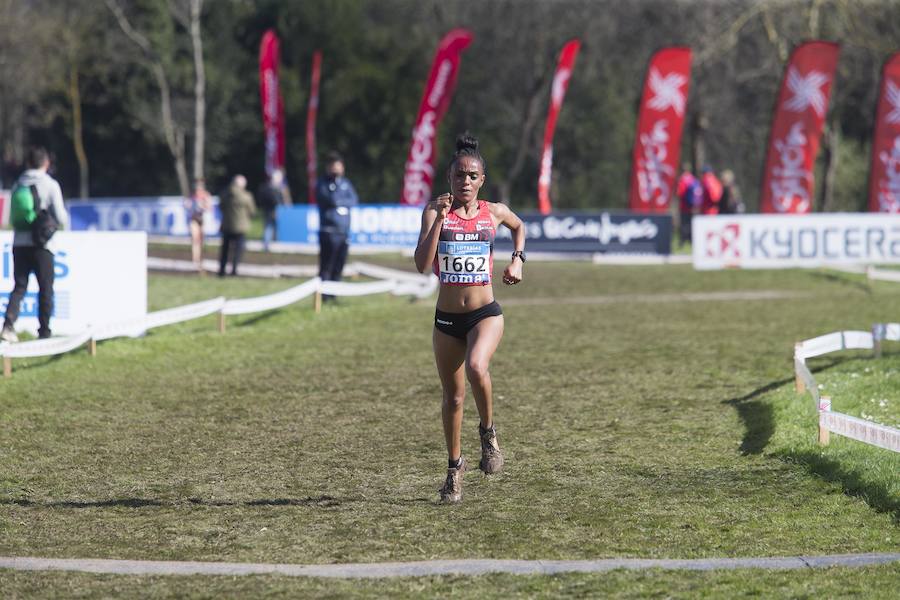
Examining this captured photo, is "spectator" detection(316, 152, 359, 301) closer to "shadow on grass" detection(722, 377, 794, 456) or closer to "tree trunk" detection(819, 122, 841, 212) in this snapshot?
"shadow on grass" detection(722, 377, 794, 456)

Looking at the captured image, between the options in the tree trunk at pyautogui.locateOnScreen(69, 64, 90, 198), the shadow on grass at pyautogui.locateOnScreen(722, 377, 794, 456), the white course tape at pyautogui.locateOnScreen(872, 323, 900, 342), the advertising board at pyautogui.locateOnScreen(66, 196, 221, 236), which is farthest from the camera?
the tree trunk at pyautogui.locateOnScreen(69, 64, 90, 198)

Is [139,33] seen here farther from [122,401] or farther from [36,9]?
[122,401]

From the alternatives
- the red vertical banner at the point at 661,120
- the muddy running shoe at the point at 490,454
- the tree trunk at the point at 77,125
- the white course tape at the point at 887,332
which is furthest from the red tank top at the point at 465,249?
the tree trunk at the point at 77,125

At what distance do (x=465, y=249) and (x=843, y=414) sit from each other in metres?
2.73

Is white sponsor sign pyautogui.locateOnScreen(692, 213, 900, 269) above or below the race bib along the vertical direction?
below

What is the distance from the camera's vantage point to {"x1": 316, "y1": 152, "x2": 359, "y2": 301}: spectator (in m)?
20.3

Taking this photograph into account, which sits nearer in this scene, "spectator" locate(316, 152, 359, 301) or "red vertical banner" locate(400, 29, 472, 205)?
"spectator" locate(316, 152, 359, 301)

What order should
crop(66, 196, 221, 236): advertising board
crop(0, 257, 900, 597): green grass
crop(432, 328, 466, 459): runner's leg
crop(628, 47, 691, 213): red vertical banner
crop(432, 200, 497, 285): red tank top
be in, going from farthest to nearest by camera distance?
crop(66, 196, 221, 236): advertising board < crop(628, 47, 691, 213): red vertical banner < crop(432, 328, 466, 459): runner's leg < crop(432, 200, 497, 285): red tank top < crop(0, 257, 900, 597): green grass

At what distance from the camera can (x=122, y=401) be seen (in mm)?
12289

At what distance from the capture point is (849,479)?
27.8 ft

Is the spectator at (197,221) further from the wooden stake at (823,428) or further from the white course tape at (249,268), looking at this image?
the wooden stake at (823,428)

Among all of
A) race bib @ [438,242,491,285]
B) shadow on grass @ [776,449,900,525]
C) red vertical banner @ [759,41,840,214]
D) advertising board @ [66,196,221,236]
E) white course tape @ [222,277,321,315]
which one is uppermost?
red vertical banner @ [759,41,840,214]

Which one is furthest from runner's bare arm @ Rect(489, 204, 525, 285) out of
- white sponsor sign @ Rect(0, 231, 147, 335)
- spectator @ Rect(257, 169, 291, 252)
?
spectator @ Rect(257, 169, 291, 252)

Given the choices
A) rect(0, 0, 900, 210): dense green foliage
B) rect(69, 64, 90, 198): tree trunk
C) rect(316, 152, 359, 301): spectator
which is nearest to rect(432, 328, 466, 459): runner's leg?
rect(316, 152, 359, 301): spectator
